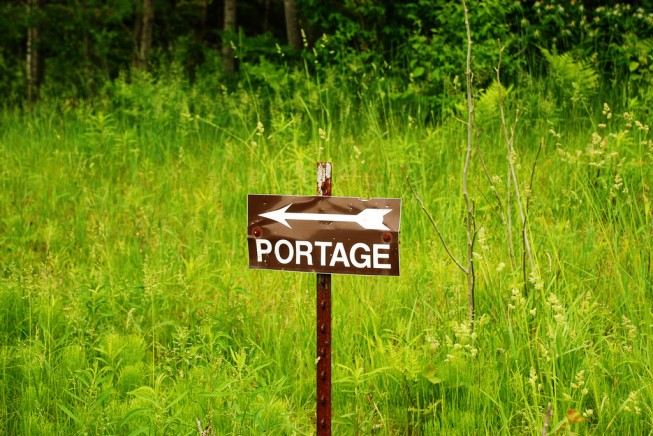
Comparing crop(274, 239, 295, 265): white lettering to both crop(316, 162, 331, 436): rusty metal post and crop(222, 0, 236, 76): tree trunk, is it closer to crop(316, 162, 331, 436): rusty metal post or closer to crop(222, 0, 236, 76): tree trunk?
crop(316, 162, 331, 436): rusty metal post

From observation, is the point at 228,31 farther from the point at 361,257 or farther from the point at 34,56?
the point at 361,257

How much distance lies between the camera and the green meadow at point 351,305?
8.95ft

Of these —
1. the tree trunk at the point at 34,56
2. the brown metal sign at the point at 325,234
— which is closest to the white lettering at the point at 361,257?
the brown metal sign at the point at 325,234

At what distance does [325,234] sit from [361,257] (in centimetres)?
15

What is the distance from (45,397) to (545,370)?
2.08 m

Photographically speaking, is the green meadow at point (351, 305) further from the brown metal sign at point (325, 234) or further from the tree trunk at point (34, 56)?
the tree trunk at point (34, 56)

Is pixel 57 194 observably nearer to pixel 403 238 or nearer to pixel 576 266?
pixel 403 238

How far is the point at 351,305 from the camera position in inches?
136

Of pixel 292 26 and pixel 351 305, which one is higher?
A: pixel 292 26

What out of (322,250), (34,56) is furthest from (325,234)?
(34,56)

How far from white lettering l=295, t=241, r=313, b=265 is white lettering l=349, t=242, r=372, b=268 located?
14cm

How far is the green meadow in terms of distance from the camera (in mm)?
2727

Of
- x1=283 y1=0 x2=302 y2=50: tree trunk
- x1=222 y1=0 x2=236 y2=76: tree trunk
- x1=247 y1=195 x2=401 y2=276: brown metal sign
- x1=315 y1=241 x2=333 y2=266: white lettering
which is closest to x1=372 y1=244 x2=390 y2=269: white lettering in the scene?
x1=247 y1=195 x2=401 y2=276: brown metal sign

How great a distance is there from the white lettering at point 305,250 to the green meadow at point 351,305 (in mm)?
602
